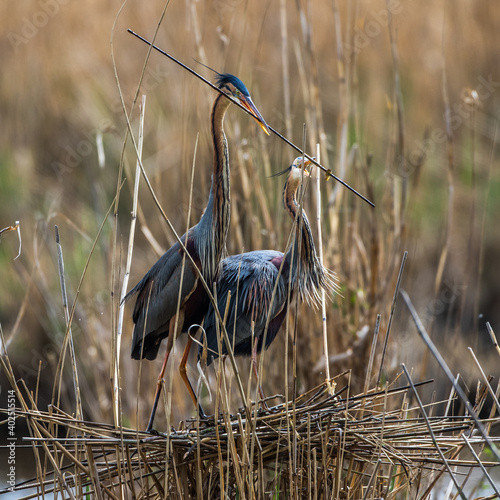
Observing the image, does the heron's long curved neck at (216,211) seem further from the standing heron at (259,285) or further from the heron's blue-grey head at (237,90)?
the standing heron at (259,285)

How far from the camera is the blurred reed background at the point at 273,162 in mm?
3398

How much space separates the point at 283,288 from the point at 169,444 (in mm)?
1104

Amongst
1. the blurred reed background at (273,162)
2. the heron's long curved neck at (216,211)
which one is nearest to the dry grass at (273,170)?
the blurred reed background at (273,162)

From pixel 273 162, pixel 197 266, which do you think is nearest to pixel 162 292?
pixel 197 266

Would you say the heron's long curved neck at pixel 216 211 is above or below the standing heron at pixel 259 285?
above

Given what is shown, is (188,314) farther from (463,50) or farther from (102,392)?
(463,50)

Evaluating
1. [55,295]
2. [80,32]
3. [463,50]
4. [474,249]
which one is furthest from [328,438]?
[80,32]

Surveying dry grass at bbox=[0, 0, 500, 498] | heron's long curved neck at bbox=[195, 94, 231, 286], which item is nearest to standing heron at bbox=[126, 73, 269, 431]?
heron's long curved neck at bbox=[195, 94, 231, 286]

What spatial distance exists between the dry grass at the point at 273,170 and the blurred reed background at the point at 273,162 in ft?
0.06

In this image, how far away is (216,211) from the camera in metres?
2.62

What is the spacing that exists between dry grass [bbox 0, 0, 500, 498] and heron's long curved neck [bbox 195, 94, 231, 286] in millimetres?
443

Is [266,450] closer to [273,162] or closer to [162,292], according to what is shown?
[162,292]

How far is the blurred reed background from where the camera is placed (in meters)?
3.40

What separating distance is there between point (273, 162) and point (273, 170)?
0.57ft
